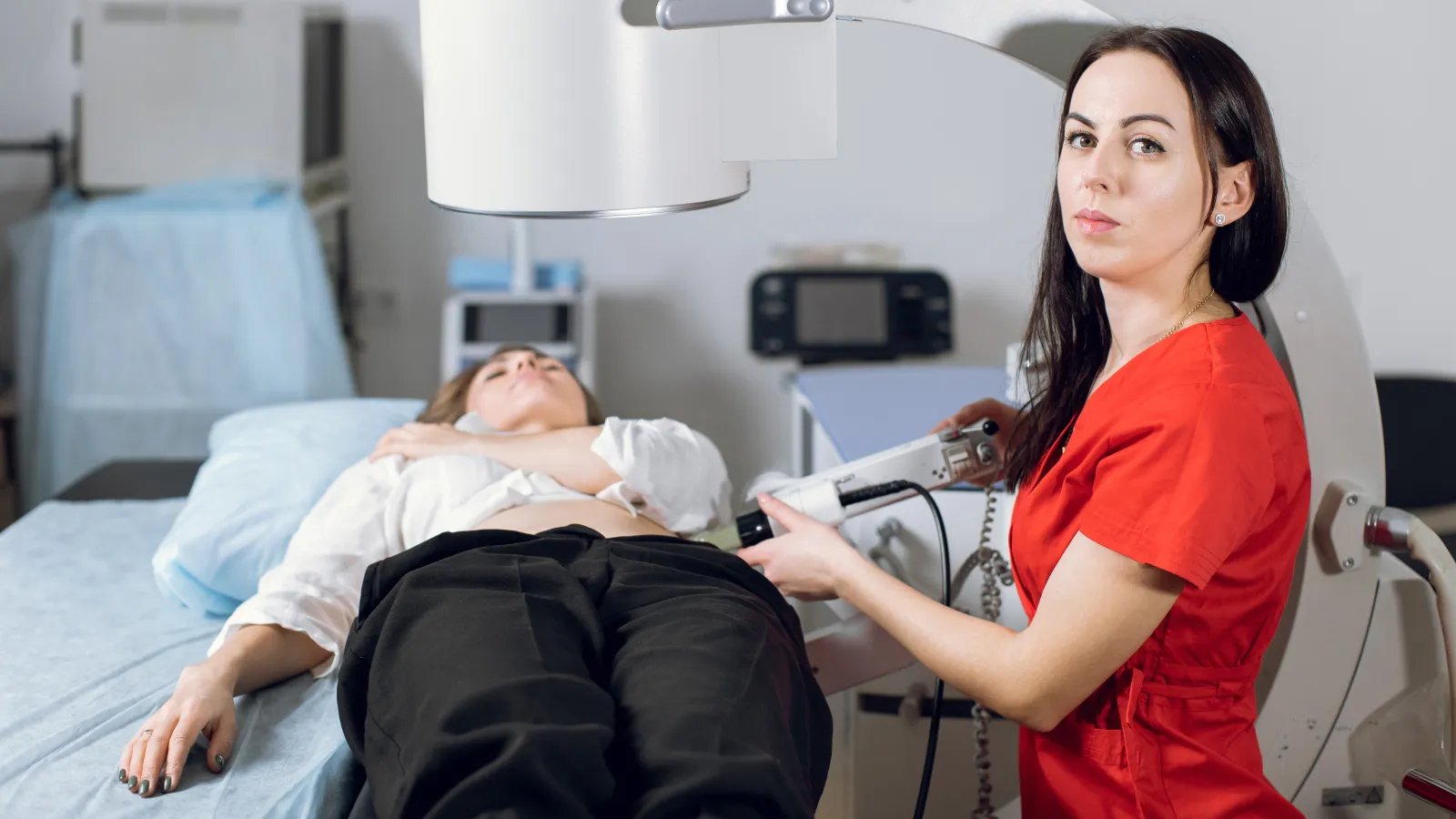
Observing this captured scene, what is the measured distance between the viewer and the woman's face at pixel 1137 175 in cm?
109

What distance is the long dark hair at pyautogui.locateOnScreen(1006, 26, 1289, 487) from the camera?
1.09 metres

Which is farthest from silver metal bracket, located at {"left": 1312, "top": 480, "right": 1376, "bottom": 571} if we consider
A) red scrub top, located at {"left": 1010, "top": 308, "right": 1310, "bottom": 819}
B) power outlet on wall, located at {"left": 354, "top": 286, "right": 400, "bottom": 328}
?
power outlet on wall, located at {"left": 354, "top": 286, "right": 400, "bottom": 328}

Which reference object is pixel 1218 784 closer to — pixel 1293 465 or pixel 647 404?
pixel 1293 465

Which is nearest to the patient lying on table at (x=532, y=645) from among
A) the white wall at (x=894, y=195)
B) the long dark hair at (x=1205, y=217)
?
the long dark hair at (x=1205, y=217)

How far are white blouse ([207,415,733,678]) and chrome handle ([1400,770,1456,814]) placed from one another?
0.94m

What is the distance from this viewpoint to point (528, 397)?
2.00 m

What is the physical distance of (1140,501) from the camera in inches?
41.4

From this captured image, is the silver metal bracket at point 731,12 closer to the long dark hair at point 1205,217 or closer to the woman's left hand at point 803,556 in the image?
the long dark hair at point 1205,217

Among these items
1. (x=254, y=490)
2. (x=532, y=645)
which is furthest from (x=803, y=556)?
(x=254, y=490)

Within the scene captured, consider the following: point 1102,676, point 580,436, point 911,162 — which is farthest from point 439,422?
point 911,162

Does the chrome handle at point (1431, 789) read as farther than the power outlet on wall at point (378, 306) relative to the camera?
No

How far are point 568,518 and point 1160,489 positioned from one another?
86 cm

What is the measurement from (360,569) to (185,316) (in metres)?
1.35

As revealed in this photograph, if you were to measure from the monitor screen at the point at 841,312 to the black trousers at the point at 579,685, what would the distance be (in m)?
1.58
